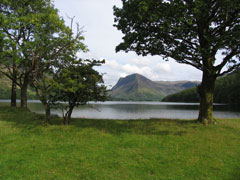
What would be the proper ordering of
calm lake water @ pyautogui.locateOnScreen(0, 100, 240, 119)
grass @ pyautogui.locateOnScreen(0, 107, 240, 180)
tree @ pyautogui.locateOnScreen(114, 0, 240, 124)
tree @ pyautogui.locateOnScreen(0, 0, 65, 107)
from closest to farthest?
grass @ pyautogui.locateOnScreen(0, 107, 240, 180), tree @ pyautogui.locateOnScreen(114, 0, 240, 124), tree @ pyautogui.locateOnScreen(0, 0, 65, 107), calm lake water @ pyautogui.locateOnScreen(0, 100, 240, 119)

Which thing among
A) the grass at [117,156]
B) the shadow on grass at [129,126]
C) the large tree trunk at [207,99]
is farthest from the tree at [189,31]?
the grass at [117,156]

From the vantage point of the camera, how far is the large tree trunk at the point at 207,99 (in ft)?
64.8

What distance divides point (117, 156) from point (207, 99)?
575 inches

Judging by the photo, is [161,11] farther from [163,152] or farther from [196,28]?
[163,152]

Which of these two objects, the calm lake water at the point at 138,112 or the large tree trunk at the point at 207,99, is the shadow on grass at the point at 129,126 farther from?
the calm lake water at the point at 138,112

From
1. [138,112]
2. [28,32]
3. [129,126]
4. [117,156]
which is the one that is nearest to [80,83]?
[129,126]

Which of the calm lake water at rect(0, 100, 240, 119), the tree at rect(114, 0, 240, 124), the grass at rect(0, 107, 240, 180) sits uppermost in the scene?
the tree at rect(114, 0, 240, 124)

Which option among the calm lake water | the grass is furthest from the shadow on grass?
the calm lake water

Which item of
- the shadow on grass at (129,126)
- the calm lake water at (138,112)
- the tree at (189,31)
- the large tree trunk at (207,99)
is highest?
the tree at (189,31)

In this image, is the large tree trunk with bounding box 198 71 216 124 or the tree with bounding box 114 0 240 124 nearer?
the tree with bounding box 114 0 240 124

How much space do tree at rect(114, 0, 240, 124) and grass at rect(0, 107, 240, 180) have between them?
792 centimetres

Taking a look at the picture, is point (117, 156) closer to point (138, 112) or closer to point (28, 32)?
point (28, 32)

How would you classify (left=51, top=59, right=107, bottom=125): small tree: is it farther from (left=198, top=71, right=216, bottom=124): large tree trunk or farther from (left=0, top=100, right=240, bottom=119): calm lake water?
(left=198, top=71, right=216, bottom=124): large tree trunk

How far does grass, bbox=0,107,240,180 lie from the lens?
807 cm
